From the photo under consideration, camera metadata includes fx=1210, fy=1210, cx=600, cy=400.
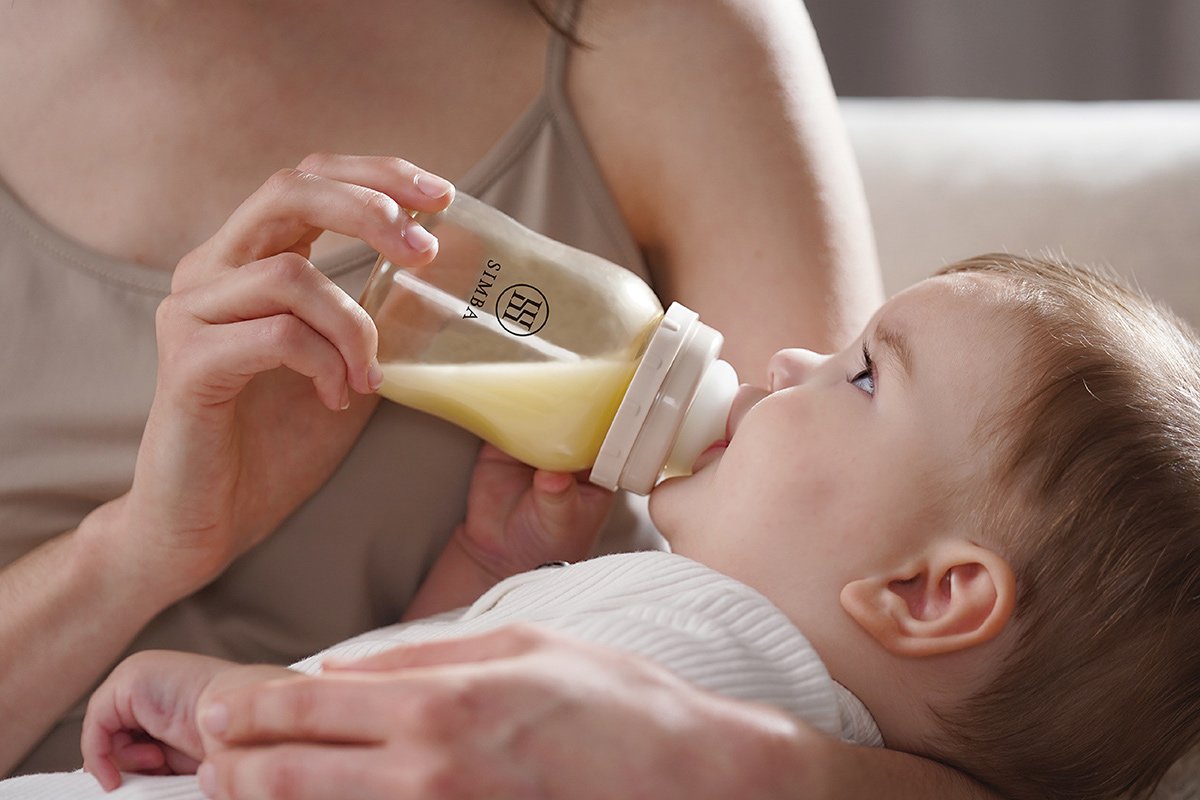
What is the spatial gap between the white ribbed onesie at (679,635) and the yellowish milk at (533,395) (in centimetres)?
11

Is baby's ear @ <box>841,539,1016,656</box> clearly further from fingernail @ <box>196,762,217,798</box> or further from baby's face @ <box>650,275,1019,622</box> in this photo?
fingernail @ <box>196,762,217,798</box>

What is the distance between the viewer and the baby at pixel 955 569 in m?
0.85

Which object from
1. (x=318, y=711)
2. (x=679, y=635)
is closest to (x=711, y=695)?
(x=679, y=635)

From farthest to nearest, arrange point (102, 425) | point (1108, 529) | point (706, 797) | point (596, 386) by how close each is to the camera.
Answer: point (102, 425) < point (596, 386) < point (1108, 529) < point (706, 797)

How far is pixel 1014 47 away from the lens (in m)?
2.38

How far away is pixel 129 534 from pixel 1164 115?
1.35 meters

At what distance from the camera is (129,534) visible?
3.48ft

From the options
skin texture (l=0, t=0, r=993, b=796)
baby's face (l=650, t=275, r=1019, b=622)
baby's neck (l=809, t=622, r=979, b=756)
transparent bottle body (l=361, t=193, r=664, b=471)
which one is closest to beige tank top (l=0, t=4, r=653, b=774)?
skin texture (l=0, t=0, r=993, b=796)

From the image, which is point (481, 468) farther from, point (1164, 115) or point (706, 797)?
point (1164, 115)

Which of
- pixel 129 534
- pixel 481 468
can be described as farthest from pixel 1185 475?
pixel 129 534

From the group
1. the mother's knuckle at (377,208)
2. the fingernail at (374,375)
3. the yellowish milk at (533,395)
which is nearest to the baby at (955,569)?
the yellowish milk at (533,395)

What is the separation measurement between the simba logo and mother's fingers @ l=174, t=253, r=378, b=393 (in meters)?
0.11

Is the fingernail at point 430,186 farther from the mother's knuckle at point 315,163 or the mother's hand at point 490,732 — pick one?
the mother's hand at point 490,732

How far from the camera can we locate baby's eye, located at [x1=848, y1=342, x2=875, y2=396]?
0.97 m
